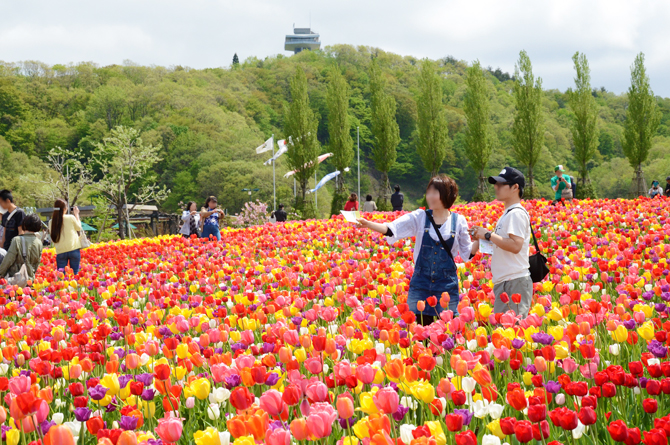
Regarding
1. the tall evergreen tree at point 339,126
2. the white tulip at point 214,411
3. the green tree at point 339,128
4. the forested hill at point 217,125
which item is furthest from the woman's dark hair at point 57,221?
the forested hill at point 217,125

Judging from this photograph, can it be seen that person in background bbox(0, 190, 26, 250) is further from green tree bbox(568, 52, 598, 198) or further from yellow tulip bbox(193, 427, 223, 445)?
green tree bbox(568, 52, 598, 198)

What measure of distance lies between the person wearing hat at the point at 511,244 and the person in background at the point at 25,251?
6.59 metres

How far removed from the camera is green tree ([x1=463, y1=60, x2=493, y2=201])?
130 feet

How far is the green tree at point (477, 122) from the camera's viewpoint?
1561 inches

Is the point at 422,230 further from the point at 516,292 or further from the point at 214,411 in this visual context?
the point at 214,411

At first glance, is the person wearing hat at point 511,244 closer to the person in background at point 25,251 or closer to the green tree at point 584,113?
the person in background at point 25,251

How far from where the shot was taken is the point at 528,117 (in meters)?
37.4

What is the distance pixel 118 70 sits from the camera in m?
92.8

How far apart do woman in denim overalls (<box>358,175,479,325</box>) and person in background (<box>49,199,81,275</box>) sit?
6.65 m

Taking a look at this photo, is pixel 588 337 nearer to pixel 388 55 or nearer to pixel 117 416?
pixel 117 416

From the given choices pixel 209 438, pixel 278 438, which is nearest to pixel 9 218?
pixel 209 438

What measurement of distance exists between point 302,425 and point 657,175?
235 feet

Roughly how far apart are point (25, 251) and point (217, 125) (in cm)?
6899

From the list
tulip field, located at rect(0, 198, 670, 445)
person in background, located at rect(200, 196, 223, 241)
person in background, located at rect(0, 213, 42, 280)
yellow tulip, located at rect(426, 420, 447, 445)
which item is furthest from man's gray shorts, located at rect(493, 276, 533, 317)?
person in background, located at rect(200, 196, 223, 241)
